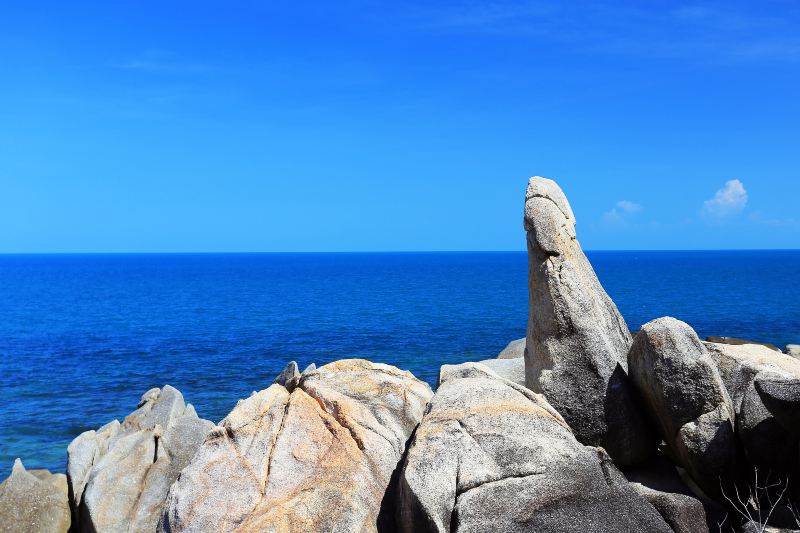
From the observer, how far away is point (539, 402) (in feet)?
43.1

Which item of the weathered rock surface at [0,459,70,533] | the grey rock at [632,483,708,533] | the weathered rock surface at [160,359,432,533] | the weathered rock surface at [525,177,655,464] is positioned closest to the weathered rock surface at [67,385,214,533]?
the weathered rock surface at [0,459,70,533]

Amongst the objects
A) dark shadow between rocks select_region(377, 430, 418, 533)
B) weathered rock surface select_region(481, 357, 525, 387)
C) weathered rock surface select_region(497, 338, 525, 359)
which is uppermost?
weathered rock surface select_region(481, 357, 525, 387)

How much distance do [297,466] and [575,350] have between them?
6.02m

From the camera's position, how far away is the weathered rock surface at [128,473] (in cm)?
1792

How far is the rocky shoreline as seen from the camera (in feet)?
36.9

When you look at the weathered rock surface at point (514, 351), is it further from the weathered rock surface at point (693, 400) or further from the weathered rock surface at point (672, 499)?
the weathered rock surface at point (693, 400)

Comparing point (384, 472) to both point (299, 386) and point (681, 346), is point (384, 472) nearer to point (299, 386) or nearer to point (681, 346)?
point (299, 386)

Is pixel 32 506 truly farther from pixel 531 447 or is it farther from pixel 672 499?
pixel 672 499

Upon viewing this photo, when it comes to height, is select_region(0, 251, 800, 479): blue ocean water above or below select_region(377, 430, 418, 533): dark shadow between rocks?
below

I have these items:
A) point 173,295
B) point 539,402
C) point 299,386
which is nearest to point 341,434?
point 299,386

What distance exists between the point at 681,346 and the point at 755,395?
5.74 feet

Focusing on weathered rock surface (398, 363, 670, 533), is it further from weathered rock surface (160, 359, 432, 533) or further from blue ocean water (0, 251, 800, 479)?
blue ocean water (0, 251, 800, 479)

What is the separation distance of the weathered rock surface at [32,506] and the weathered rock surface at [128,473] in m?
0.39

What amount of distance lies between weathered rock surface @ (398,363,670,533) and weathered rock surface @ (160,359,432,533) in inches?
39.7
